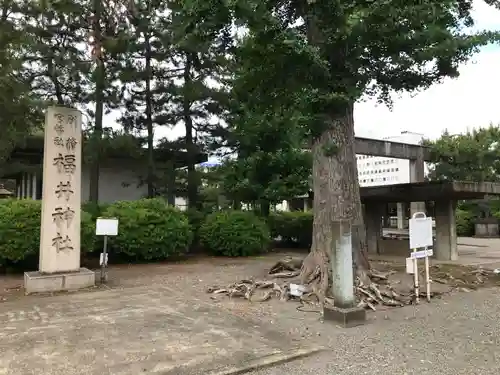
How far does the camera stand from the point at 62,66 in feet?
41.0

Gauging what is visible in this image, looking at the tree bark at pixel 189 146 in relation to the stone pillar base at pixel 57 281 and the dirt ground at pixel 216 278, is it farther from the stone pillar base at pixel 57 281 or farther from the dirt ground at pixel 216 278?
the stone pillar base at pixel 57 281

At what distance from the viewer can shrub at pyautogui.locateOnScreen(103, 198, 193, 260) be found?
1134 cm

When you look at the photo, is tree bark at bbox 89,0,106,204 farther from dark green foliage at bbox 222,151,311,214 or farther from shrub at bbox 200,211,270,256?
dark green foliage at bbox 222,151,311,214

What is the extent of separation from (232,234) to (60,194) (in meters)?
6.18

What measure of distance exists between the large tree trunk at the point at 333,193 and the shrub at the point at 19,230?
6.11m

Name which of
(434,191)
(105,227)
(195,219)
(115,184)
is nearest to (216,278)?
(105,227)

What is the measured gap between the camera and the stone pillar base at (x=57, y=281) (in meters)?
7.59

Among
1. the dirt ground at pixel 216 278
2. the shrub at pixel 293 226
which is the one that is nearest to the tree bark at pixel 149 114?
the dirt ground at pixel 216 278

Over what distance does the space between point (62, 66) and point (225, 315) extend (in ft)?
32.2

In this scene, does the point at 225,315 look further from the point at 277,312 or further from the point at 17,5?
the point at 17,5

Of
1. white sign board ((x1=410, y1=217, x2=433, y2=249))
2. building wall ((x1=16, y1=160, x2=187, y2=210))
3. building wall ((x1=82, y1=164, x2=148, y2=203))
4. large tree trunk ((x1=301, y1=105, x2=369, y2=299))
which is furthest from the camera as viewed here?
building wall ((x1=82, y1=164, x2=148, y2=203))

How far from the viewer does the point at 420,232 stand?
22.3ft

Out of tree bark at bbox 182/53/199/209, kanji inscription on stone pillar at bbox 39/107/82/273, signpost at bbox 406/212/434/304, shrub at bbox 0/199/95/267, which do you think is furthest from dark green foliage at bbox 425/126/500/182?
shrub at bbox 0/199/95/267

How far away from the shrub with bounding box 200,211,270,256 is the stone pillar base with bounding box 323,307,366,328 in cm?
778
